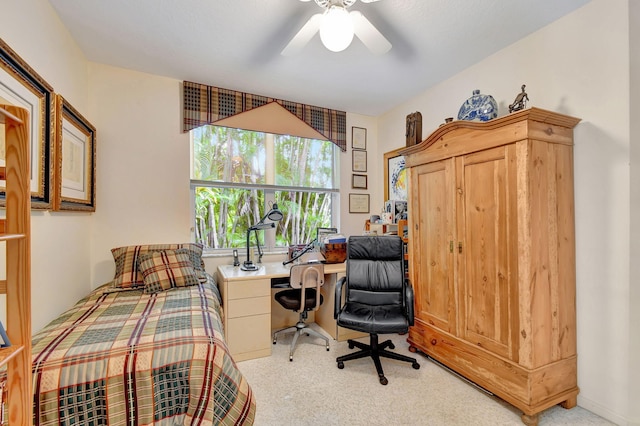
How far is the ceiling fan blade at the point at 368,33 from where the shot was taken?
1619 mm

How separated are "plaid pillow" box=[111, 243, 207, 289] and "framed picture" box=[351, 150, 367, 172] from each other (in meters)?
2.07

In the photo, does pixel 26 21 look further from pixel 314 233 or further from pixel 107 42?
pixel 314 233

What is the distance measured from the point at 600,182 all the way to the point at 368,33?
5.51 ft

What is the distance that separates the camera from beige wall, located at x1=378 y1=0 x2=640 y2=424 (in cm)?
168

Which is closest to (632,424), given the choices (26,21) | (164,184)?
(164,184)

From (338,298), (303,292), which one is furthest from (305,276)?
(338,298)

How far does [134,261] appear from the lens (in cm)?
240

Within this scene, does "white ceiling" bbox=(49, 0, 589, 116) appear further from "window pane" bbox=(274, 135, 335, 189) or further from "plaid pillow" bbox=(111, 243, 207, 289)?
"plaid pillow" bbox=(111, 243, 207, 289)

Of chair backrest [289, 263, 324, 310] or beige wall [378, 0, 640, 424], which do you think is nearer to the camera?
beige wall [378, 0, 640, 424]

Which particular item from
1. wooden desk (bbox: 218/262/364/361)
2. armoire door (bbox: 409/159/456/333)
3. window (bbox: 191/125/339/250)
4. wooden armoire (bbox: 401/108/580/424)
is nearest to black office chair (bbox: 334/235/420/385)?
armoire door (bbox: 409/159/456/333)

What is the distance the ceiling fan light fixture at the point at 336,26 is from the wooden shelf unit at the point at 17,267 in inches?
52.0

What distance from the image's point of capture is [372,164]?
3.82 meters

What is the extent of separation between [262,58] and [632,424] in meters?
3.42

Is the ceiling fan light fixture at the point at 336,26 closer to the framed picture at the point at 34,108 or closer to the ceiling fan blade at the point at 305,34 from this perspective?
the ceiling fan blade at the point at 305,34
